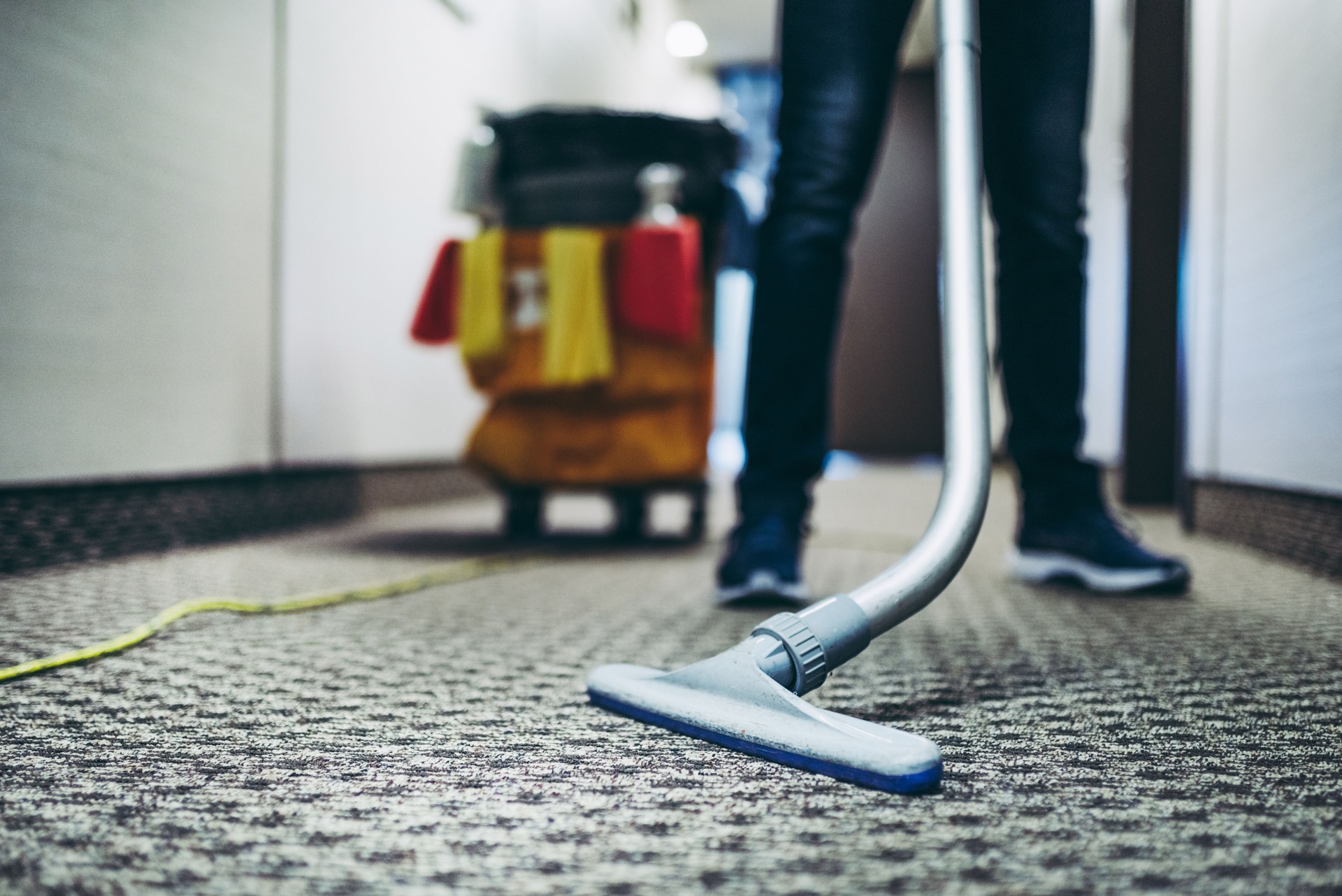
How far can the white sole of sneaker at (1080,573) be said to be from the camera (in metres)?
0.74

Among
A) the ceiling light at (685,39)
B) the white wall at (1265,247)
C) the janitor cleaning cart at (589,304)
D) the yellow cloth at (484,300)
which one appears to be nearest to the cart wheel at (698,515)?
the janitor cleaning cart at (589,304)

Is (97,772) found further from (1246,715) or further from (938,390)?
(938,390)

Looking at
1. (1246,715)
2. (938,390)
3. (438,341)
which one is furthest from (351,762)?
(938,390)

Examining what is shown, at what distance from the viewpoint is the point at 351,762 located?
1.16 feet

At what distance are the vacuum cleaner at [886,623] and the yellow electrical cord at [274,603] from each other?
30 centimetres

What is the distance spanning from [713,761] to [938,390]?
389cm

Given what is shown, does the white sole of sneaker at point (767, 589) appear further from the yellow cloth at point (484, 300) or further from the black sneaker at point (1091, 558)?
the yellow cloth at point (484, 300)

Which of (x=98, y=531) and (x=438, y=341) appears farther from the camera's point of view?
(x=438, y=341)

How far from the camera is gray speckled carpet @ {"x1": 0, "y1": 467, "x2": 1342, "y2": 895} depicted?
0.26 metres

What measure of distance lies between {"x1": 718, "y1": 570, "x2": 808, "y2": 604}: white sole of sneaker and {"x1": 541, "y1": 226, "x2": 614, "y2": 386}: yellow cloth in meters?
0.43

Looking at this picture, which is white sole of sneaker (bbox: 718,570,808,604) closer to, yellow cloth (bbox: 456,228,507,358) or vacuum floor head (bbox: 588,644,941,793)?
vacuum floor head (bbox: 588,644,941,793)

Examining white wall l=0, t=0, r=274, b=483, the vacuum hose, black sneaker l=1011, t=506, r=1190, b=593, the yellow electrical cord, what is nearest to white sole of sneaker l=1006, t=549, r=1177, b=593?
black sneaker l=1011, t=506, r=1190, b=593

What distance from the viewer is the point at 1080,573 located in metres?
0.78

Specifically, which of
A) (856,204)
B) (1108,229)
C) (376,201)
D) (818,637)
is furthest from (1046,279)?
(1108,229)
